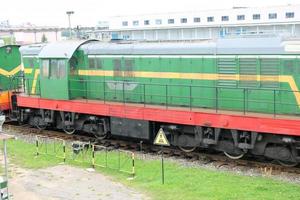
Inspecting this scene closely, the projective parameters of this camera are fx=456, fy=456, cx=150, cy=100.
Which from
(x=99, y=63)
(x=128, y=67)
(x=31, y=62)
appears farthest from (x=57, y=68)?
(x=128, y=67)

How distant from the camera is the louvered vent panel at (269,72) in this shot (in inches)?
493

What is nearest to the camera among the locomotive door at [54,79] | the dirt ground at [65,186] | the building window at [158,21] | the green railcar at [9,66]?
the dirt ground at [65,186]

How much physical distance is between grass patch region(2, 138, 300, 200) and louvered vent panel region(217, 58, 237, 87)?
280 centimetres

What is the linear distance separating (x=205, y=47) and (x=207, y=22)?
207 ft

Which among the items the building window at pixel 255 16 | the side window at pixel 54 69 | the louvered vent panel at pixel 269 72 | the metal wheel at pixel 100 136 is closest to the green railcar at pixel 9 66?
the side window at pixel 54 69

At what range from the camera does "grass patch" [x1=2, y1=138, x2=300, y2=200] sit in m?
9.92

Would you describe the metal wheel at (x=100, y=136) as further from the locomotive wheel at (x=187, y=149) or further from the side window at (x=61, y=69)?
the locomotive wheel at (x=187, y=149)

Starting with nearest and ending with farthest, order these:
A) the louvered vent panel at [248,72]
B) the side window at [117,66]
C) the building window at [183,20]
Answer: the louvered vent panel at [248,72]
the side window at [117,66]
the building window at [183,20]

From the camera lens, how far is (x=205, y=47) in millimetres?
13883

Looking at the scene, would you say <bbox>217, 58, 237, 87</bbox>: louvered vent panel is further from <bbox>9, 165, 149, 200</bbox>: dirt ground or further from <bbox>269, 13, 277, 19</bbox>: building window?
<bbox>269, 13, 277, 19</bbox>: building window

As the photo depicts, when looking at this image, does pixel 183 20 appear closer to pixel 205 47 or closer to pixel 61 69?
pixel 61 69

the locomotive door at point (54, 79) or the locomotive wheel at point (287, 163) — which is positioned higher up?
the locomotive door at point (54, 79)

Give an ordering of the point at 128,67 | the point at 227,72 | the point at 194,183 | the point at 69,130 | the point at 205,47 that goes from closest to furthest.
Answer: the point at 194,183 < the point at 227,72 < the point at 205,47 < the point at 128,67 < the point at 69,130

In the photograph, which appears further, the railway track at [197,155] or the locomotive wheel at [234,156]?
the locomotive wheel at [234,156]
